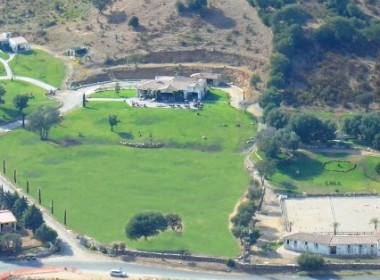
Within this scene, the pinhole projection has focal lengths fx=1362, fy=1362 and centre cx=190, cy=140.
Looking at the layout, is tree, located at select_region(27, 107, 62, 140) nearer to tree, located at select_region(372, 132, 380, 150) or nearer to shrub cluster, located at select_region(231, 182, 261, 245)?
shrub cluster, located at select_region(231, 182, 261, 245)

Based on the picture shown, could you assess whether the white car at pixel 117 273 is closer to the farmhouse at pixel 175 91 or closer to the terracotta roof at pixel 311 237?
the terracotta roof at pixel 311 237

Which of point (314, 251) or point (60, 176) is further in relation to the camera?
point (60, 176)

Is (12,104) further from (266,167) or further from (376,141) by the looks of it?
(376,141)

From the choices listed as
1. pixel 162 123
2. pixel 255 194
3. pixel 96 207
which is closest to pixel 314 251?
pixel 255 194

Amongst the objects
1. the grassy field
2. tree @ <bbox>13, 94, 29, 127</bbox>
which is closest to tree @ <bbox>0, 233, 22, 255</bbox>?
the grassy field

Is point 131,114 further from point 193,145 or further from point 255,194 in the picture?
point 255,194

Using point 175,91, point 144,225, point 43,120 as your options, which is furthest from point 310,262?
point 175,91

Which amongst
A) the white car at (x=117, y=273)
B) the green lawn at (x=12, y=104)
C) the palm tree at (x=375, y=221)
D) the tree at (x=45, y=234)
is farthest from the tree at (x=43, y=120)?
the palm tree at (x=375, y=221)
